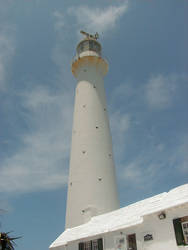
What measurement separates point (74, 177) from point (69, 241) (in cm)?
737

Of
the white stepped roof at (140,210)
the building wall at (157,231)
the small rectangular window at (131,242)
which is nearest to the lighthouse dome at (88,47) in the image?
the white stepped roof at (140,210)

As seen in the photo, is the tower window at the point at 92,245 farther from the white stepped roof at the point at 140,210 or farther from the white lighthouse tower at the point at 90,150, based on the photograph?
the white lighthouse tower at the point at 90,150

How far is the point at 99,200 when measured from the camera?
2175 centimetres

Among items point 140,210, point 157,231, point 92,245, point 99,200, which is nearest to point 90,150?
point 99,200

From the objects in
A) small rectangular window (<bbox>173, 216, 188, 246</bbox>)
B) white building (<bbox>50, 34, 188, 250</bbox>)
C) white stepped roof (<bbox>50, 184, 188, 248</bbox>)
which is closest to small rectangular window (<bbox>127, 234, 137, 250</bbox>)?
white building (<bbox>50, 34, 188, 250</bbox>)

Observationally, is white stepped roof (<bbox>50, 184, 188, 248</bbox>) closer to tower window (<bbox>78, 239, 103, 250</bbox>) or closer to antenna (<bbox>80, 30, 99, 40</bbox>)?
tower window (<bbox>78, 239, 103, 250</bbox>)

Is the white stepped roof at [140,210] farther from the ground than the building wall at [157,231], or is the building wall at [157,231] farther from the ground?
the white stepped roof at [140,210]

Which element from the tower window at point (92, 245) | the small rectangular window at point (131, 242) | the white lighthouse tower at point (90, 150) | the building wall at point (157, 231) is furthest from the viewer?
the white lighthouse tower at point (90, 150)

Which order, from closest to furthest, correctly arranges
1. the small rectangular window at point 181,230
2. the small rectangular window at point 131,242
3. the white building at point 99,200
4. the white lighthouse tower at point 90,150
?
the small rectangular window at point 181,230
the white building at point 99,200
the small rectangular window at point 131,242
the white lighthouse tower at point 90,150

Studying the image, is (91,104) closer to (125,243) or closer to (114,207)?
(114,207)

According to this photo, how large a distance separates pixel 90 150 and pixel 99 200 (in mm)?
4834

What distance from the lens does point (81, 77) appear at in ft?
97.8

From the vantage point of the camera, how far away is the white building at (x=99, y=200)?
1202 centimetres

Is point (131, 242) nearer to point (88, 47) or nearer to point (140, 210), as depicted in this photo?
point (140, 210)
